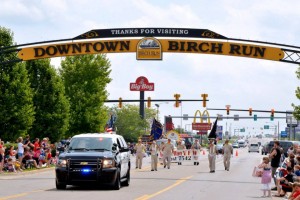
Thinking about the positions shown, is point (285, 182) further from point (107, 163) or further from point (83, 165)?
point (83, 165)

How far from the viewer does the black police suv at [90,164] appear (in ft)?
73.3

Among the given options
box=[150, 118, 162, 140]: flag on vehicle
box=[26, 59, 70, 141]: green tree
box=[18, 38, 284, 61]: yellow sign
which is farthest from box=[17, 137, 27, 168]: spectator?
box=[26, 59, 70, 141]: green tree

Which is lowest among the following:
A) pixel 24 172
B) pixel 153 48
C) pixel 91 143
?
pixel 24 172

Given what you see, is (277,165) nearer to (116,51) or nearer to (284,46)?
(284,46)

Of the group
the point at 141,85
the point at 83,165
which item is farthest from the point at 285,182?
the point at 141,85

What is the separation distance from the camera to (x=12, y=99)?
5231 cm

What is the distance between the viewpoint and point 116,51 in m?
39.2

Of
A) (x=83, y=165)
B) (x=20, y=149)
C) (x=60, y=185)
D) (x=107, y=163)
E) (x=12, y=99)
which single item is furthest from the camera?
(x=12, y=99)

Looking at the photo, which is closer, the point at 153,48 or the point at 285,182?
the point at 285,182

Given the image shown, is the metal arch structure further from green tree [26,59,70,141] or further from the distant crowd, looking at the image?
green tree [26,59,70,141]

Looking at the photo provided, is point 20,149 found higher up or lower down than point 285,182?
higher up

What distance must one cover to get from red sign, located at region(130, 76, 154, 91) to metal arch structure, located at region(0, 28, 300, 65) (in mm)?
90145

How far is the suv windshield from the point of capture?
2348 centimetres

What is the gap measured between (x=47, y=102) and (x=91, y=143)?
41282 millimetres
